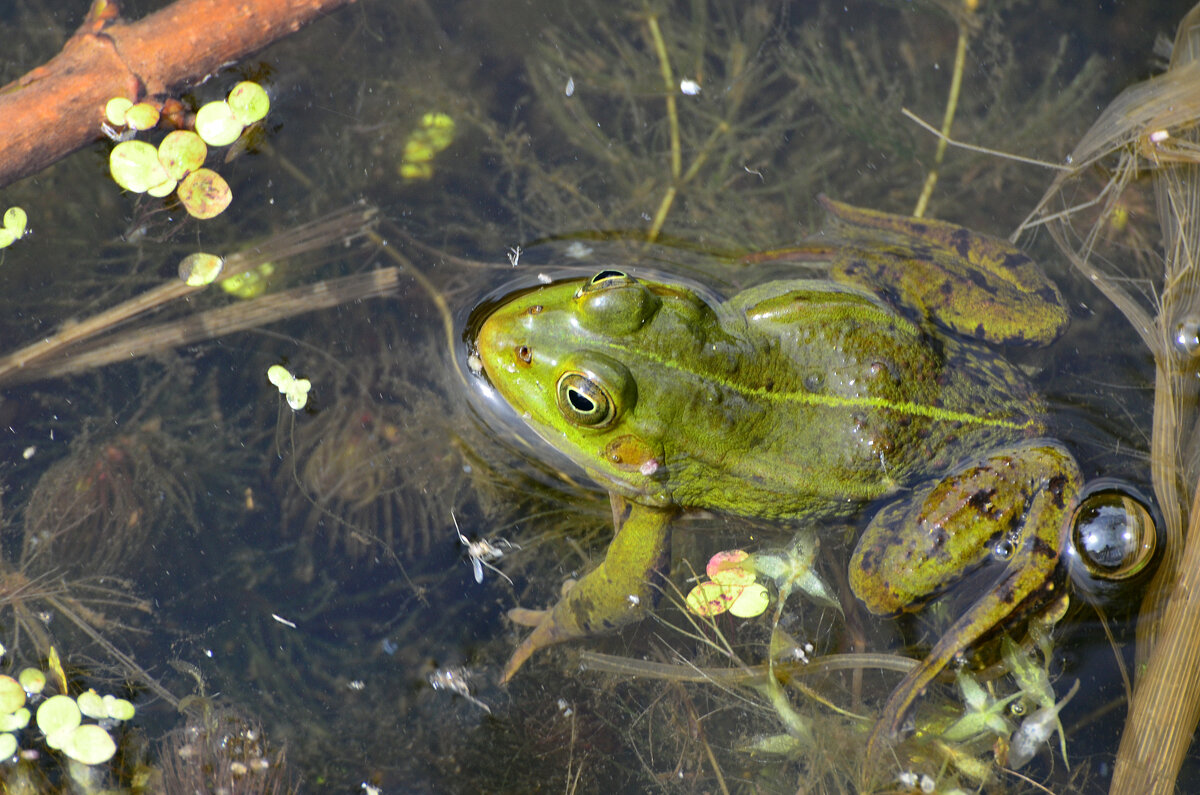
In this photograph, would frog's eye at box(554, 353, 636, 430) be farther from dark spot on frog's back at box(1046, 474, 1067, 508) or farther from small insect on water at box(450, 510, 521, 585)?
dark spot on frog's back at box(1046, 474, 1067, 508)

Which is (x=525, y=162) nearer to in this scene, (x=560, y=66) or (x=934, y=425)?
(x=560, y=66)

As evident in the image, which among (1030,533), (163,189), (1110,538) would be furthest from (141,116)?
(1110,538)

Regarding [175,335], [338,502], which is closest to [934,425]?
[338,502]

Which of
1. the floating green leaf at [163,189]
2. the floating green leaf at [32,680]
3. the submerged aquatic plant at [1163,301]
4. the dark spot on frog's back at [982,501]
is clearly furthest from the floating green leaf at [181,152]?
the submerged aquatic plant at [1163,301]

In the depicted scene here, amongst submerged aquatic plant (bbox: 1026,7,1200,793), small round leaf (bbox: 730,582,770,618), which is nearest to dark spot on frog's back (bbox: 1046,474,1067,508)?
submerged aquatic plant (bbox: 1026,7,1200,793)

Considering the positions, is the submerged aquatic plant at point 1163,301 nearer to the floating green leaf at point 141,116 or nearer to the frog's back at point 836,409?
the frog's back at point 836,409
